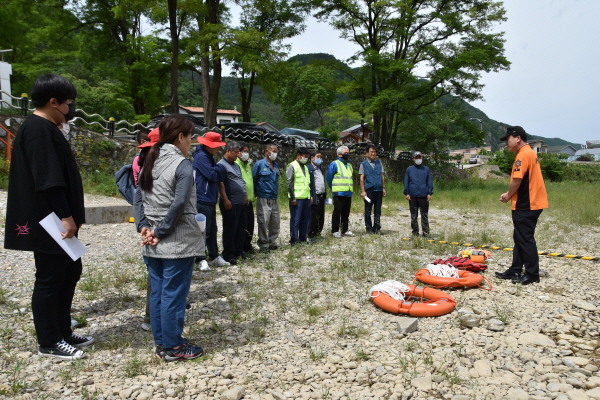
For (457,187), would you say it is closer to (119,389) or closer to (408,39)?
(408,39)

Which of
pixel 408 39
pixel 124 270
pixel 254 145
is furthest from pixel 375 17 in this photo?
pixel 124 270

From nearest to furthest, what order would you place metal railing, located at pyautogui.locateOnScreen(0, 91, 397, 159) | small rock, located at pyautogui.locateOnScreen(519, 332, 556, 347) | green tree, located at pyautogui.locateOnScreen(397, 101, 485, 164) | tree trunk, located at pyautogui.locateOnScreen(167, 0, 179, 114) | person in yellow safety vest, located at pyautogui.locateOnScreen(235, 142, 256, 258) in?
small rock, located at pyautogui.locateOnScreen(519, 332, 556, 347), person in yellow safety vest, located at pyautogui.locateOnScreen(235, 142, 256, 258), metal railing, located at pyautogui.locateOnScreen(0, 91, 397, 159), tree trunk, located at pyautogui.locateOnScreen(167, 0, 179, 114), green tree, located at pyautogui.locateOnScreen(397, 101, 485, 164)

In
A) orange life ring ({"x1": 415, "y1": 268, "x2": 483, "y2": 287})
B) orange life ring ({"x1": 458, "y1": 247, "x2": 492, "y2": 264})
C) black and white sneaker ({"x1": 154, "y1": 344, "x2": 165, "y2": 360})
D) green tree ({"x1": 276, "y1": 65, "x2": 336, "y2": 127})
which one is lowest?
black and white sneaker ({"x1": 154, "y1": 344, "x2": 165, "y2": 360})

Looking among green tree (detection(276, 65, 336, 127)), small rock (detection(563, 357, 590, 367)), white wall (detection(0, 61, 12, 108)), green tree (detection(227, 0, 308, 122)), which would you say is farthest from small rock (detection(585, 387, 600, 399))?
green tree (detection(276, 65, 336, 127))

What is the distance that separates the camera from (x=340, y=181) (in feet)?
27.0

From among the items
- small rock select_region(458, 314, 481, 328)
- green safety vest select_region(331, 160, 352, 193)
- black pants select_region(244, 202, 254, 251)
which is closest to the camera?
small rock select_region(458, 314, 481, 328)

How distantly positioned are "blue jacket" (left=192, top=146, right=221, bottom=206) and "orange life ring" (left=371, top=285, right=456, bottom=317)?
2495 millimetres

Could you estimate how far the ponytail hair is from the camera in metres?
3.01

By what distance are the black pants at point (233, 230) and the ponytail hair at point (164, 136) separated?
2813 millimetres

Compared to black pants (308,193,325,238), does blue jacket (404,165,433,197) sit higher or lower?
higher

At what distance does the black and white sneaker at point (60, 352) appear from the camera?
3.11 meters

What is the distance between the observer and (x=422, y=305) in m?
4.21

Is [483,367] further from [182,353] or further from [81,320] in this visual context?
[81,320]

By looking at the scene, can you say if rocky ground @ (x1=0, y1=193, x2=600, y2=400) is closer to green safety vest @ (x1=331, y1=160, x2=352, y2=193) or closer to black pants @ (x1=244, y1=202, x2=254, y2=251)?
black pants @ (x1=244, y1=202, x2=254, y2=251)
